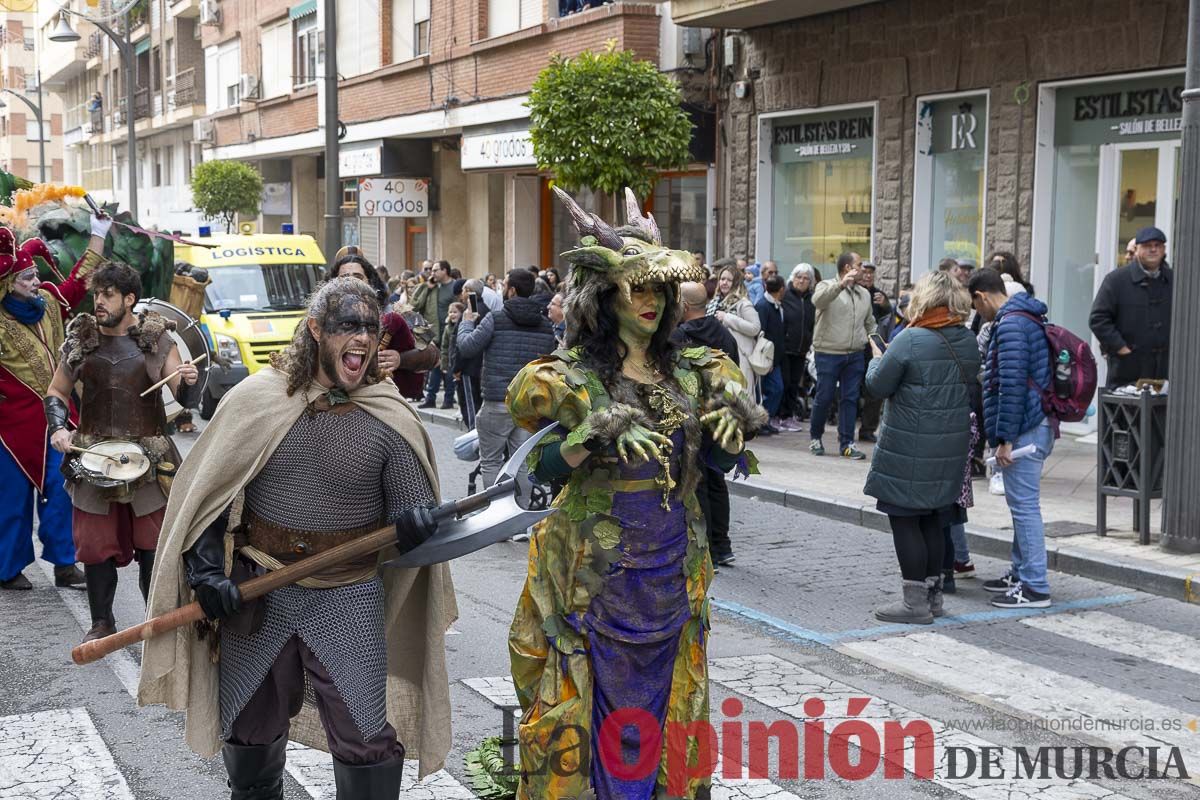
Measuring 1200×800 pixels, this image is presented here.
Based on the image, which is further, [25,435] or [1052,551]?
[1052,551]

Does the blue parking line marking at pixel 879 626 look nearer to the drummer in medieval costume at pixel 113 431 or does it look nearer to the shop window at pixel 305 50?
the drummer in medieval costume at pixel 113 431

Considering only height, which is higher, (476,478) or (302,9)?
(302,9)

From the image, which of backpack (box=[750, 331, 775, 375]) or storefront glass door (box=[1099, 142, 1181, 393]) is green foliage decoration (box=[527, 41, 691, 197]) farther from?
storefront glass door (box=[1099, 142, 1181, 393])

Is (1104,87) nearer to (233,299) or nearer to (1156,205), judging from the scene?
(1156,205)

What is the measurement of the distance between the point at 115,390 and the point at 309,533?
320 cm

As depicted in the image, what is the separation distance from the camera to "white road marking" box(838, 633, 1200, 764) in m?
5.76

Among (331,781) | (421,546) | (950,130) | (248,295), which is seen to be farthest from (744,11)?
(421,546)

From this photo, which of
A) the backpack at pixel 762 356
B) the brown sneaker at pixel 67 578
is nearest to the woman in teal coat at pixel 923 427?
the brown sneaker at pixel 67 578

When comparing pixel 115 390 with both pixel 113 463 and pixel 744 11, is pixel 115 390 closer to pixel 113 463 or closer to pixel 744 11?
pixel 113 463

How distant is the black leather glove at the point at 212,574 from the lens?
12.8 feet

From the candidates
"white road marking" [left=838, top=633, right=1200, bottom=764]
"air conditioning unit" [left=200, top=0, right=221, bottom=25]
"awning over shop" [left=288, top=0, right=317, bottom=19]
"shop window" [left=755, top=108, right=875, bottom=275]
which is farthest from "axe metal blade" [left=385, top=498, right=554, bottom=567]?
"air conditioning unit" [left=200, top=0, right=221, bottom=25]

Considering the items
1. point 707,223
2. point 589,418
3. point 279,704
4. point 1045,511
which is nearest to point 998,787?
point 589,418

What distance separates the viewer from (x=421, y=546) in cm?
408

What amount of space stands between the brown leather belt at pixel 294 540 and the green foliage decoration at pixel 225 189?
30364 mm
